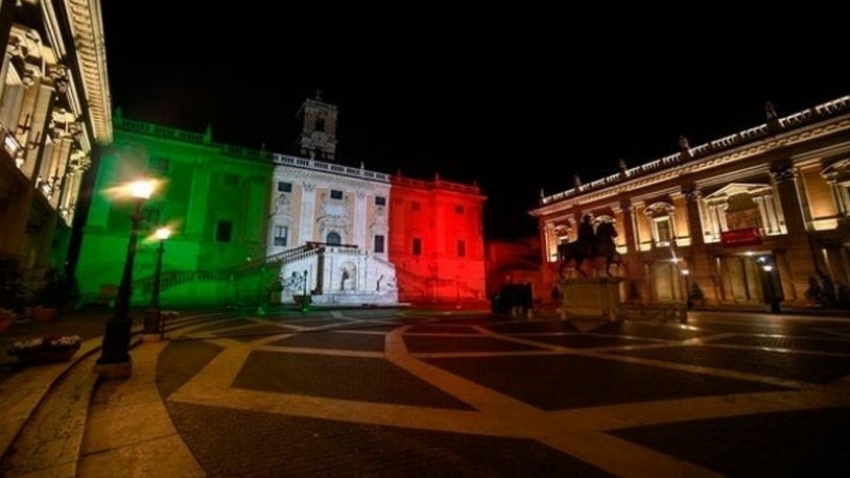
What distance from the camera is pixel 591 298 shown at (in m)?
16.6

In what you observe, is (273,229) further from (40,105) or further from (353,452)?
(353,452)

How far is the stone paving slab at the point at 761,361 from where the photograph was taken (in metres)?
5.57

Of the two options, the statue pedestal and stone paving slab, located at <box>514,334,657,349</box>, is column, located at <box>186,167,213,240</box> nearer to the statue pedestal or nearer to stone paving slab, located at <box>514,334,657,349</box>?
the statue pedestal

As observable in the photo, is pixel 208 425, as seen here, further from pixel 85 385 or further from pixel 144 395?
pixel 85 385

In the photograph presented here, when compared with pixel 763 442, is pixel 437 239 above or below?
above

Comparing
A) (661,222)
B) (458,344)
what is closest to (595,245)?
(458,344)

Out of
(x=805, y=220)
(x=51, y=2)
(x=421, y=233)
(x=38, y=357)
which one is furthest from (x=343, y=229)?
(x=805, y=220)

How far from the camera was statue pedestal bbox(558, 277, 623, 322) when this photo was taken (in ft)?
52.0

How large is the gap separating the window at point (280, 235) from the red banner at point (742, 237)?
1430 inches

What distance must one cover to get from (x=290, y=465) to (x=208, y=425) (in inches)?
58.5

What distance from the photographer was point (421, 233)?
1592 inches

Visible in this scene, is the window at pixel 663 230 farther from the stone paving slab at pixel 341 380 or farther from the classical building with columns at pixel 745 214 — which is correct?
the stone paving slab at pixel 341 380

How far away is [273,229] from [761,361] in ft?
111

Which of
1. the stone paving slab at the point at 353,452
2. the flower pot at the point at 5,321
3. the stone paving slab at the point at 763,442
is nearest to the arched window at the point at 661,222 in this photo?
the stone paving slab at the point at 763,442
